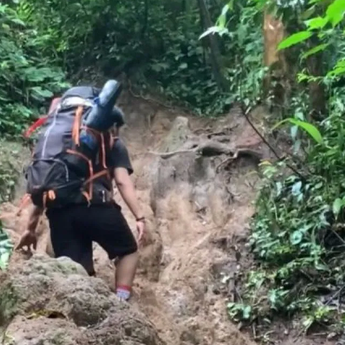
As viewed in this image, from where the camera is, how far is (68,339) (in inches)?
119

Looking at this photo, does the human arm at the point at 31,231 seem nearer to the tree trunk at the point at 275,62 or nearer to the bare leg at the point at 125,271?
the bare leg at the point at 125,271

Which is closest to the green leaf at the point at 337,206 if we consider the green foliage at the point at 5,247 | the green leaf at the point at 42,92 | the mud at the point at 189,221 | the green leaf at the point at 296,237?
the green leaf at the point at 296,237

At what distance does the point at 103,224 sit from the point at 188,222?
6.32ft

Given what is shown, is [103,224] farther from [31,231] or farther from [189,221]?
[189,221]

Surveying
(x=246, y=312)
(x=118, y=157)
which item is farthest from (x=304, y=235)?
(x=118, y=157)

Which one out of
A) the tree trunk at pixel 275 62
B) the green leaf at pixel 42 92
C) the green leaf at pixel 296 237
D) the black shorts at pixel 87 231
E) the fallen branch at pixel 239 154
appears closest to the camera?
the black shorts at pixel 87 231

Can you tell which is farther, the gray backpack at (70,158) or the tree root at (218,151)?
the tree root at (218,151)

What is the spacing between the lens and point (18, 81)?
9.02m

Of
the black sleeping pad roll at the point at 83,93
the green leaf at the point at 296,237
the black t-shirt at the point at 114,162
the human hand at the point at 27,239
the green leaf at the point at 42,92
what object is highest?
the black sleeping pad roll at the point at 83,93

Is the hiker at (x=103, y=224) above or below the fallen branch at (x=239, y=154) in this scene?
above

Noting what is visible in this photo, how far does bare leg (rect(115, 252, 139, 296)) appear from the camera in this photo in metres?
5.27

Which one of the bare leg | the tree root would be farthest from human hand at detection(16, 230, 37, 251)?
the tree root

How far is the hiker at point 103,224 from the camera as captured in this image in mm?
5117

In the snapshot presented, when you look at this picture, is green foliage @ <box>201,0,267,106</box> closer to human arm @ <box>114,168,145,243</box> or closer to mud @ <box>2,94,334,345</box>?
mud @ <box>2,94,334,345</box>
